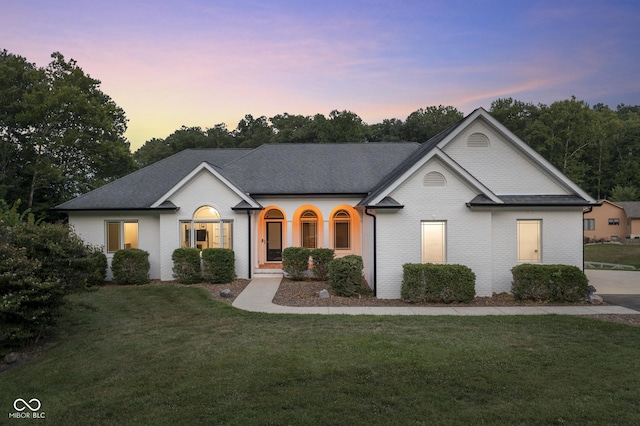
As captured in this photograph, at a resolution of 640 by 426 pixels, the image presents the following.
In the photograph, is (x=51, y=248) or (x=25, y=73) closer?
(x=51, y=248)

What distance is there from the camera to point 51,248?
798 cm

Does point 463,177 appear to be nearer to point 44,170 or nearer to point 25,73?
point 44,170

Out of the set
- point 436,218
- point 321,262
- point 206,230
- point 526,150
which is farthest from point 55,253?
point 526,150

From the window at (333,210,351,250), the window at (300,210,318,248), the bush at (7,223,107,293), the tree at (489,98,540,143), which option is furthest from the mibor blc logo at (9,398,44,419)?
the tree at (489,98,540,143)

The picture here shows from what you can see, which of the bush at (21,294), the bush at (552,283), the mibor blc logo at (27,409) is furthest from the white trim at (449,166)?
the mibor blc logo at (27,409)

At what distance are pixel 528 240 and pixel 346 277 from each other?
279 inches

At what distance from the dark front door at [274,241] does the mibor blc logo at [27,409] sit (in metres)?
15.0

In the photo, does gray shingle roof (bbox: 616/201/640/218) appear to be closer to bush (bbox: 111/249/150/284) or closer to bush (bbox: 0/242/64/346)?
bush (bbox: 111/249/150/284)

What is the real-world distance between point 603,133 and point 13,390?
78019 mm

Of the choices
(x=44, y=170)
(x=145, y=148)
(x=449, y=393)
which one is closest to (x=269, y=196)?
(x=449, y=393)

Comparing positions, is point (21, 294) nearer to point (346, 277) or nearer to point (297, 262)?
point (346, 277)

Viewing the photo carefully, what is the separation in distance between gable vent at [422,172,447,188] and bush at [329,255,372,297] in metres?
3.68

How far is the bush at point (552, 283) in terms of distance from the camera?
11.3 meters

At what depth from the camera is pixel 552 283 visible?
A: 11375mm
